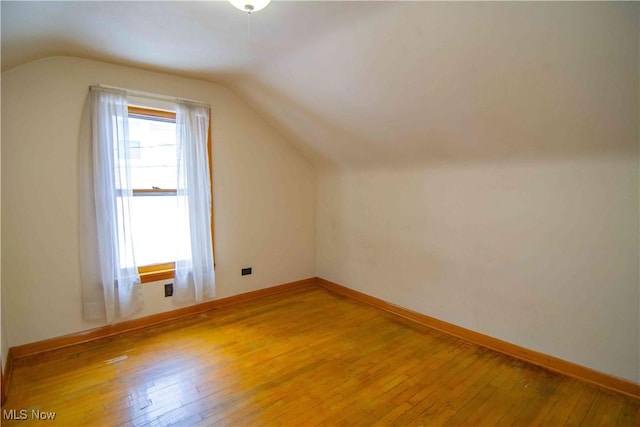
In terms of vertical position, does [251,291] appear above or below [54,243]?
below

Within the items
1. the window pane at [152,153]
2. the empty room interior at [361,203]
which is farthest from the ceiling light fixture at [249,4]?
the window pane at [152,153]

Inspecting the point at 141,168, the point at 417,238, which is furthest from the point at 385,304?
the point at 141,168

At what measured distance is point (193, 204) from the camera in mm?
3312

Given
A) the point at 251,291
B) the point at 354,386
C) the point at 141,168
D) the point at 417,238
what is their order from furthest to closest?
the point at 251,291, the point at 417,238, the point at 141,168, the point at 354,386

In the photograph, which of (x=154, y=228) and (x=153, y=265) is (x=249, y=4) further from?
A: (x=153, y=265)

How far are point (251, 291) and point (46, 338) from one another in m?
1.89

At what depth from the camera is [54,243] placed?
2.68 m

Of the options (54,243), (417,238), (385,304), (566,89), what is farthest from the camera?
(385,304)

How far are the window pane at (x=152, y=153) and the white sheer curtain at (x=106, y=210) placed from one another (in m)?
0.19

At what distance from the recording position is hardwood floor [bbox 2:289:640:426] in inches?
77.6

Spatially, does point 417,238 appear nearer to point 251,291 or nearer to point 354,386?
point 354,386

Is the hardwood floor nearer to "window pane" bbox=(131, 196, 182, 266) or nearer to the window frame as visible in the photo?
the window frame

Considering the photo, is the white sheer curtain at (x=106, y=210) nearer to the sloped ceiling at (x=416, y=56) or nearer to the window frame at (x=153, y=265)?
the window frame at (x=153, y=265)
